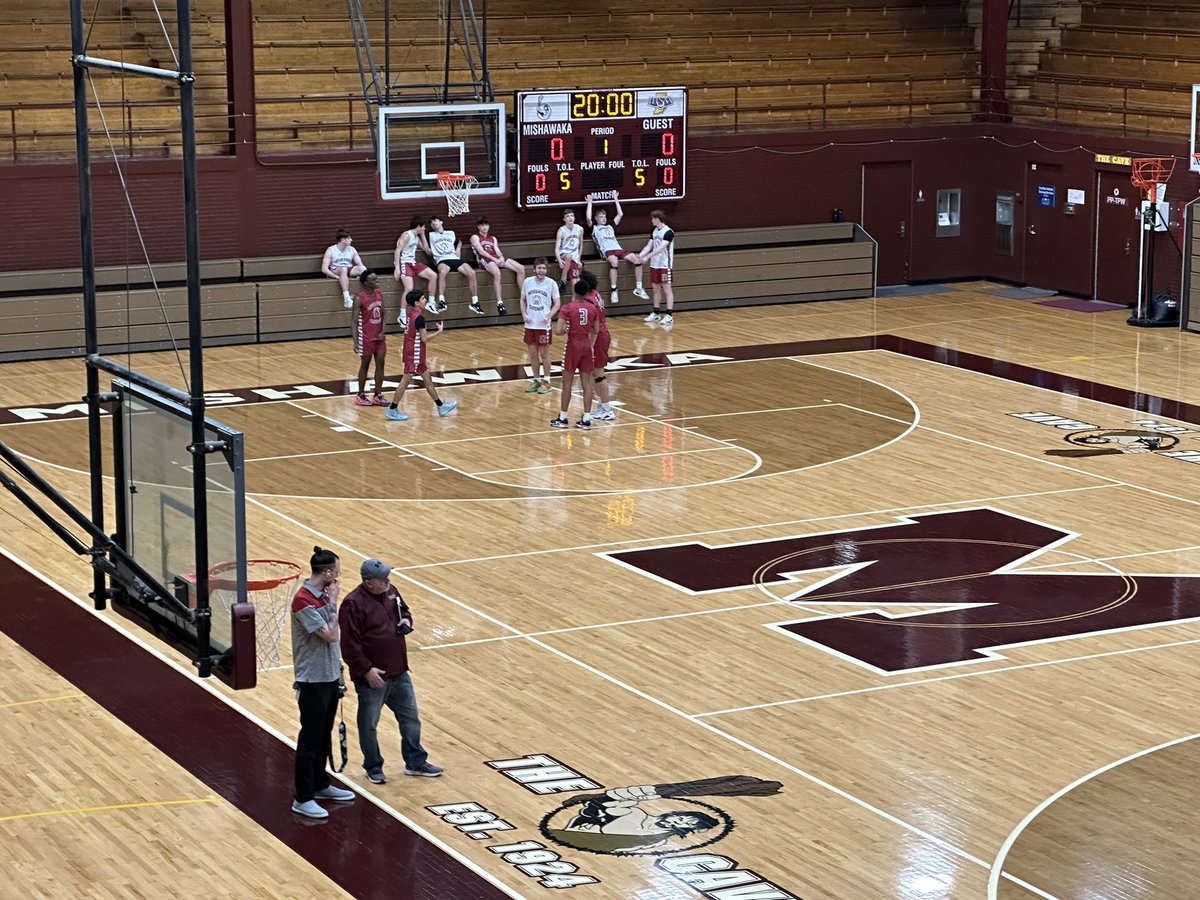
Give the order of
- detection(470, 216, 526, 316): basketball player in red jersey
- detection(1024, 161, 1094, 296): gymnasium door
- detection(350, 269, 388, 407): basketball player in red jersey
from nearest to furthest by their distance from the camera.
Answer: detection(350, 269, 388, 407): basketball player in red jersey, detection(470, 216, 526, 316): basketball player in red jersey, detection(1024, 161, 1094, 296): gymnasium door

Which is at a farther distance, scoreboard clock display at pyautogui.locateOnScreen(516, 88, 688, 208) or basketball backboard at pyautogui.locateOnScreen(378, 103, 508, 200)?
scoreboard clock display at pyautogui.locateOnScreen(516, 88, 688, 208)

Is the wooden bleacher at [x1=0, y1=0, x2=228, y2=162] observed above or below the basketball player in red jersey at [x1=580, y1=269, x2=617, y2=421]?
above

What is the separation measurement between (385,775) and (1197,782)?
16.6 ft

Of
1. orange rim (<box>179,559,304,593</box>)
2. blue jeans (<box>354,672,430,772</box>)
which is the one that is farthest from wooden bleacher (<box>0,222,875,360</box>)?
blue jeans (<box>354,672,430,772</box>)

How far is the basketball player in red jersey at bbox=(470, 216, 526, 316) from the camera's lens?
29297mm

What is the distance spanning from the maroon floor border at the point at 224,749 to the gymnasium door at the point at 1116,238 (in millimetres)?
20372

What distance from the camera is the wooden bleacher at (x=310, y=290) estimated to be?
26.8m

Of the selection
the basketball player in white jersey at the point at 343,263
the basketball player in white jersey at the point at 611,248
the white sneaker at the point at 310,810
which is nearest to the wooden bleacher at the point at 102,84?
the basketball player in white jersey at the point at 343,263

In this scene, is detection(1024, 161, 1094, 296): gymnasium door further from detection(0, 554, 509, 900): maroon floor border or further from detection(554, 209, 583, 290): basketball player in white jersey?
detection(0, 554, 509, 900): maroon floor border

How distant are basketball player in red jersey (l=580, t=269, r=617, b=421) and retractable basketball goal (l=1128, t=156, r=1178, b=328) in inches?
420

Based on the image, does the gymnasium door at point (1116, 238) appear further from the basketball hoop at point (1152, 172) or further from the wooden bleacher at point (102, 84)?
the wooden bleacher at point (102, 84)

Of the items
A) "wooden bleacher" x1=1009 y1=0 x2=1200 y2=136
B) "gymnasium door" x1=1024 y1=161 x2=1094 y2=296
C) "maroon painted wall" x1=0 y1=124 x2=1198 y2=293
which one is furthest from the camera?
"gymnasium door" x1=1024 y1=161 x2=1094 y2=296

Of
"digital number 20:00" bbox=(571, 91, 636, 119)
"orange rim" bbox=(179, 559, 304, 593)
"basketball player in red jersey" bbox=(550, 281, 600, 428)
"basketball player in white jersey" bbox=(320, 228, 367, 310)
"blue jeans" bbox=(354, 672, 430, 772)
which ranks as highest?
"digital number 20:00" bbox=(571, 91, 636, 119)

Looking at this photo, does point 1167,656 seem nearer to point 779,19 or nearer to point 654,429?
point 654,429
